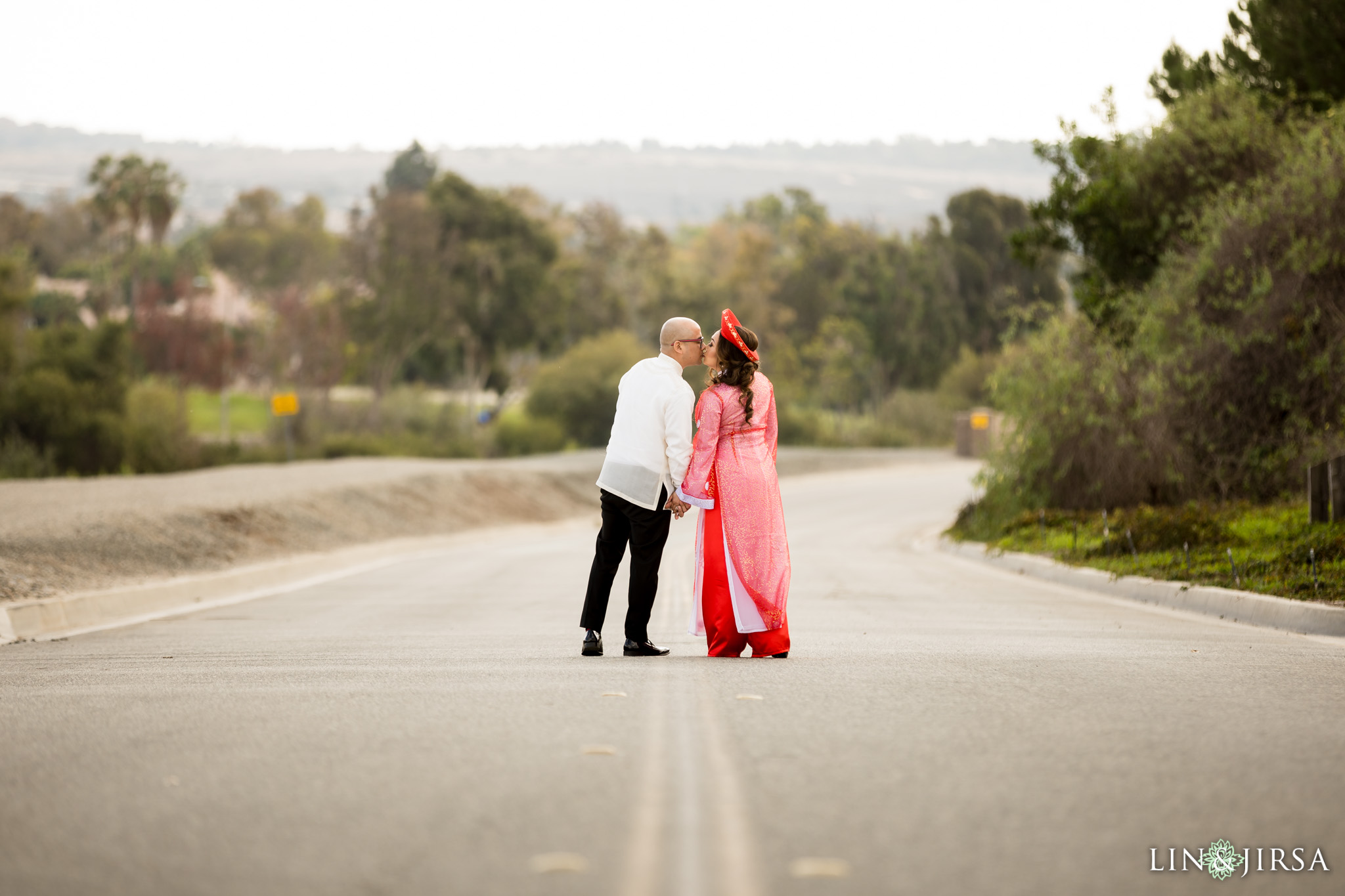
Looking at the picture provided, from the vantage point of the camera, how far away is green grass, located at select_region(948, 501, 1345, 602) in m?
12.8

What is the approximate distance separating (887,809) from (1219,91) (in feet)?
66.3

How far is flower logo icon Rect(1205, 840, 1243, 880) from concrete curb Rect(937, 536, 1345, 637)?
7.17 meters

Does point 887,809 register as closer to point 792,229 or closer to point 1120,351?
point 1120,351

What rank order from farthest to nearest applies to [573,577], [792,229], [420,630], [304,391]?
1. [792,229]
2. [304,391]
3. [573,577]
4. [420,630]

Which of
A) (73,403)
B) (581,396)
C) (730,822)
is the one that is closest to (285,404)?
(73,403)

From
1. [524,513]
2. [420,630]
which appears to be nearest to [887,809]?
[420,630]

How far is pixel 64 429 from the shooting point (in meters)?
35.8

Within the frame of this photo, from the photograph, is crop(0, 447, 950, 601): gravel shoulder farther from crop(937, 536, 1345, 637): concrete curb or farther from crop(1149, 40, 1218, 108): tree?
crop(1149, 40, 1218, 108): tree

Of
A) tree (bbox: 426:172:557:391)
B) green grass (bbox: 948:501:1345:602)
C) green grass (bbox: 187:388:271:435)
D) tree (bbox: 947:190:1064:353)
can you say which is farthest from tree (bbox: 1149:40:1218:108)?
tree (bbox: 947:190:1064:353)

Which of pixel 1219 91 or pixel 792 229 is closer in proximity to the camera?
pixel 1219 91

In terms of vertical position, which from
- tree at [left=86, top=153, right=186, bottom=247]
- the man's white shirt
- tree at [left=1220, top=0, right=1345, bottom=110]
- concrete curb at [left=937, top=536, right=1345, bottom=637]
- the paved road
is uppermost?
tree at [left=86, top=153, right=186, bottom=247]

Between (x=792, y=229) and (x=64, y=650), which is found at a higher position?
Answer: (x=792, y=229)

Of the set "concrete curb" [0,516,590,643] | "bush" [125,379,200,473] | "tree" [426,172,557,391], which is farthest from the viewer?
"tree" [426,172,557,391]

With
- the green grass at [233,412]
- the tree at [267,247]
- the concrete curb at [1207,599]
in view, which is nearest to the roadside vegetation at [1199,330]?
the concrete curb at [1207,599]
